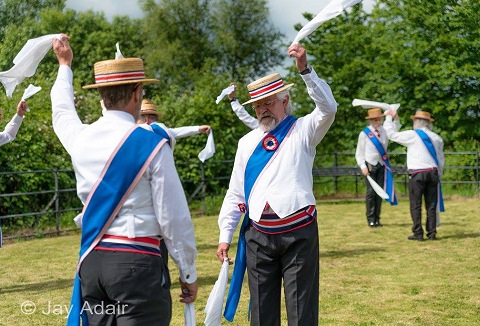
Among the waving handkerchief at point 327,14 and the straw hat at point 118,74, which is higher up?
the waving handkerchief at point 327,14

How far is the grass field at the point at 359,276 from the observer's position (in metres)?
7.91

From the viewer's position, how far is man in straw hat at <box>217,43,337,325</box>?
553 cm

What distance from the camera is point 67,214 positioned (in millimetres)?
16984

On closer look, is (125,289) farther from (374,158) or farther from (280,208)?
(374,158)

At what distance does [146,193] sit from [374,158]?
1197cm

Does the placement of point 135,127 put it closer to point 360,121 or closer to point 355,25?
point 360,121

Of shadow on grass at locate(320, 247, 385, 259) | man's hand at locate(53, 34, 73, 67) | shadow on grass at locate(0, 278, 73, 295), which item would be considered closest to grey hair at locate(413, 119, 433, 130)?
shadow on grass at locate(320, 247, 385, 259)

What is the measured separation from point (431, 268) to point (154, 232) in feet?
23.6

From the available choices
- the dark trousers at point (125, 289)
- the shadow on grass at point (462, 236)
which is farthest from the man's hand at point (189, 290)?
the shadow on grass at point (462, 236)

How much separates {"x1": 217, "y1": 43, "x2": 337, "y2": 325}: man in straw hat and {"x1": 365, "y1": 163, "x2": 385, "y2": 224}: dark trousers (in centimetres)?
986

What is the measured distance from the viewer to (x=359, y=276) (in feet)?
32.8

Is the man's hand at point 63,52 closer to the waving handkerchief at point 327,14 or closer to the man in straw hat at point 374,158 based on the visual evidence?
the waving handkerchief at point 327,14

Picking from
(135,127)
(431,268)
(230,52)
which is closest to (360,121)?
(431,268)

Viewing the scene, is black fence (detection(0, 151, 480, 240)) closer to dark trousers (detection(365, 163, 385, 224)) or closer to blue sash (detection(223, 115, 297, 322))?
dark trousers (detection(365, 163, 385, 224))
